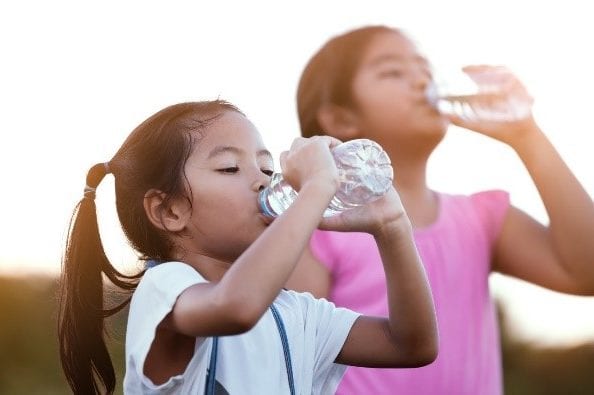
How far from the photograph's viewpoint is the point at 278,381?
8.25ft

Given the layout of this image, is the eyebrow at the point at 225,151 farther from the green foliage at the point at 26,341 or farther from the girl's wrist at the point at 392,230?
the green foliage at the point at 26,341

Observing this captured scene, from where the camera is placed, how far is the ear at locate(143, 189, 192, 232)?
8.64ft

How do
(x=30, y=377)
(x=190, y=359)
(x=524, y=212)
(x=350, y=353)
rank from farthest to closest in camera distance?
1. (x=30, y=377)
2. (x=524, y=212)
3. (x=350, y=353)
4. (x=190, y=359)

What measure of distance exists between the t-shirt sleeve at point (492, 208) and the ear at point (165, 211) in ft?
3.92

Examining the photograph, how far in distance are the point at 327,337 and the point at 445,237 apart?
0.84 m

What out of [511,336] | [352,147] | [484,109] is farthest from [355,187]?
[511,336]

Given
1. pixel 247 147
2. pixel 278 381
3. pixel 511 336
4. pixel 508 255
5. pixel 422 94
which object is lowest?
pixel 511 336

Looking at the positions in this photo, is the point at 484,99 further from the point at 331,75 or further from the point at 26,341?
the point at 26,341

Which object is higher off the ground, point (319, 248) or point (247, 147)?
point (247, 147)

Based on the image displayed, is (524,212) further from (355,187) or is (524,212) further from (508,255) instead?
(355,187)

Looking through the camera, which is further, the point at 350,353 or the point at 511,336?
the point at 511,336

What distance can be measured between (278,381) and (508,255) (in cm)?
118

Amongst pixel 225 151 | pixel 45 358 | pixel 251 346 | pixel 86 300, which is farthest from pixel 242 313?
pixel 45 358

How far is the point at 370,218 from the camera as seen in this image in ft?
8.23
